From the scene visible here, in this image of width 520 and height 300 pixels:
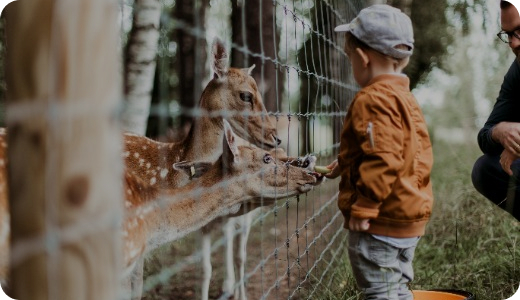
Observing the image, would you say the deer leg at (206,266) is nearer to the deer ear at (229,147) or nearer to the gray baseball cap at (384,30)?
the deer ear at (229,147)

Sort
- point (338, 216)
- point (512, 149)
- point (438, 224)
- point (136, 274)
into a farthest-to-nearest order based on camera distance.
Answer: point (338, 216), point (438, 224), point (512, 149), point (136, 274)

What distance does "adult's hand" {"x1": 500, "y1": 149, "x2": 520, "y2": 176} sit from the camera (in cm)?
379

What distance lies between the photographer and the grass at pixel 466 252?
12.5 feet

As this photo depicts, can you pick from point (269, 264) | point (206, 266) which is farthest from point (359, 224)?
point (269, 264)

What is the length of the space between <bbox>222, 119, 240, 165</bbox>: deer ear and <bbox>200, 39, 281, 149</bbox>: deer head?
0.47 feet

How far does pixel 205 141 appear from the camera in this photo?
345 centimetres

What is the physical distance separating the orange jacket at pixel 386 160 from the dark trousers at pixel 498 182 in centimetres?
145

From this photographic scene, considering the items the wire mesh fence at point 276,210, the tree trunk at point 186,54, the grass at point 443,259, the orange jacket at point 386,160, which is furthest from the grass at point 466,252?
the tree trunk at point 186,54

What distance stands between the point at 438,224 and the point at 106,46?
3987 millimetres

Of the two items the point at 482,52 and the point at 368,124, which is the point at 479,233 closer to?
the point at 482,52

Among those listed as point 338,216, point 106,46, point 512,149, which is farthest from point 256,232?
point 106,46

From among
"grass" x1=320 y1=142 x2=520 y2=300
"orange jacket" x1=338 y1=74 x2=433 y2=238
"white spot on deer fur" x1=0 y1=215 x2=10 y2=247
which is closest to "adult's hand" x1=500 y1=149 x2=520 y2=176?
"grass" x1=320 y1=142 x2=520 y2=300

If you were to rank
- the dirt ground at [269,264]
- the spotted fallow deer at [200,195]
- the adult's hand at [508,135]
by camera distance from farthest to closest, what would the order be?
the dirt ground at [269,264] < the adult's hand at [508,135] < the spotted fallow deer at [200,195]

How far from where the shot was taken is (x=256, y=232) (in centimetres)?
609
